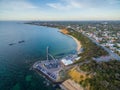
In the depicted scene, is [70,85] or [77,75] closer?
[70,85]

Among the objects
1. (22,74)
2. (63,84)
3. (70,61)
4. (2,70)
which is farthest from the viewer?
(70,61)

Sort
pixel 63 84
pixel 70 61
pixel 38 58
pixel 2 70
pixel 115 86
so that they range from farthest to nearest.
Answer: pixel 38 58 → pixel 70 61 → pixel 2 70 → pixel 63 84 → pixel 115 86

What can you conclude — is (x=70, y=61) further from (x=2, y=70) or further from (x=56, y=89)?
(x=2, y=70)

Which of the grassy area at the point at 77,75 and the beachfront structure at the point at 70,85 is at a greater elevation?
the grassy area at the point at 77,75

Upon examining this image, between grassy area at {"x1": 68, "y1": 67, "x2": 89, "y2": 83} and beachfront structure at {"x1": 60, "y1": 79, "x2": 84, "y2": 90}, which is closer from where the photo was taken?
beachfront structure at {"x1": 60, "y1": 79, "x2": 84, "y2": 90}

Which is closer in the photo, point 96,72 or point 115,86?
point 115,86

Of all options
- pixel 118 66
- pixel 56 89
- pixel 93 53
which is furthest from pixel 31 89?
pixel 93 53

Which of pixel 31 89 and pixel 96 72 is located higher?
pixel 96 72

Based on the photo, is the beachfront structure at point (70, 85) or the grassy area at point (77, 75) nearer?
the beachfront structure at point (70, 85)

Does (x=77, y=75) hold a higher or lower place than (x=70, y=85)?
higher

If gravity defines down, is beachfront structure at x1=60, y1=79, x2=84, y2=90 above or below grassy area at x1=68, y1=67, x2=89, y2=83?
below
